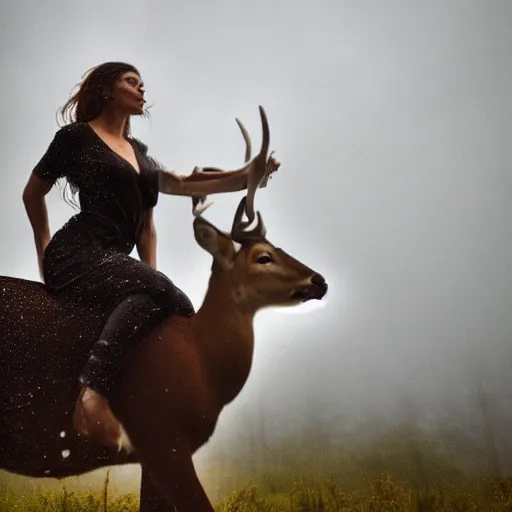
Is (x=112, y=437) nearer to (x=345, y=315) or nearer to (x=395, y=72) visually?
(x=345, y=315)

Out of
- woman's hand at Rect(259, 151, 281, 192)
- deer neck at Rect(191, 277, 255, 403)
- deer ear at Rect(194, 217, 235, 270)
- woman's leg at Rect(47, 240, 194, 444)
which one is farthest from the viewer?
woman's hand at Rect(259, 151, 281, 192)

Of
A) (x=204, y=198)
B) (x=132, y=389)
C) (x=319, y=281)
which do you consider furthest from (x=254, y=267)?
(x=132, y=389)

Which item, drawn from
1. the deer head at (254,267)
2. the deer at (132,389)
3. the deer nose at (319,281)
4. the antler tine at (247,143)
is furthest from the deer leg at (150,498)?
the antler tine at (247,143)

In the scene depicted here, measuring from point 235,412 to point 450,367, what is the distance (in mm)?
542

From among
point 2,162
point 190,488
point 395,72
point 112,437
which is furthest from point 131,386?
point 395,72

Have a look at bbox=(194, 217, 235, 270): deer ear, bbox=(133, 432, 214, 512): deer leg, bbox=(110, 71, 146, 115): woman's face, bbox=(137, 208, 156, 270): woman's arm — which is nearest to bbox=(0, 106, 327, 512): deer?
bbox=(133, 432, 214, 512): deer leg

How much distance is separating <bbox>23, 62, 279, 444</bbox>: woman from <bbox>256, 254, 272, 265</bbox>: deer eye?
189 millimetres

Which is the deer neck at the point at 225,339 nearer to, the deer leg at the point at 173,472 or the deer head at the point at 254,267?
the deer head at the point at 254,267

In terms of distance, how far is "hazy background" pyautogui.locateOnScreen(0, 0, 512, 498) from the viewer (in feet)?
4.53

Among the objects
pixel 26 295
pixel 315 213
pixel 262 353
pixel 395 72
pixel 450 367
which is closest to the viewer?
pixel 26 295

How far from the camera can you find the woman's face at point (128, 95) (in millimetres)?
1404

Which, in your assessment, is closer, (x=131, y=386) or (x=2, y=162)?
(x=131, y=386)

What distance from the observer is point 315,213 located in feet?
5.03

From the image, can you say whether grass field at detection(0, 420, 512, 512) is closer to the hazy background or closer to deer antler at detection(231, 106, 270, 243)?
the hazy background
